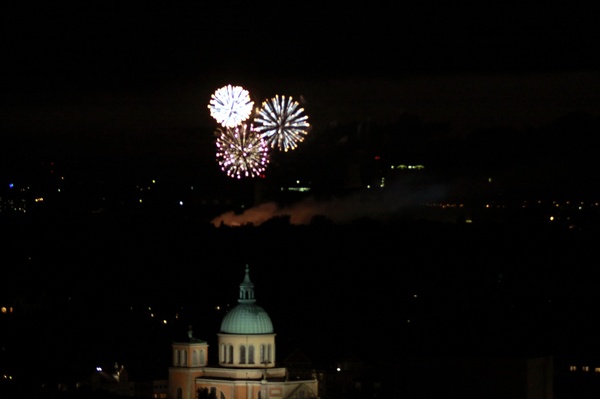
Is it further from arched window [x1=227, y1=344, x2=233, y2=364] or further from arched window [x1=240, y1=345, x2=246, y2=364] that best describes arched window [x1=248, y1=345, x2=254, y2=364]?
arched window [x1=227, y1=344, x2=233, y2=364]

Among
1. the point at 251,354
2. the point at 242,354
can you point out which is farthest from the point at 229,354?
the point at 251,354

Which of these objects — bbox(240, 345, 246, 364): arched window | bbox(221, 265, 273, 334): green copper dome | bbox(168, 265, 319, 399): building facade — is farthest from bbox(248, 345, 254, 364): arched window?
bbox(221, 265, 273, 334): green copper dome

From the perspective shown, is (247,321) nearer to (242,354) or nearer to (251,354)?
(251,354)

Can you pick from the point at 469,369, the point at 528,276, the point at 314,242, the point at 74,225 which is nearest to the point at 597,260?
the point at 528,276

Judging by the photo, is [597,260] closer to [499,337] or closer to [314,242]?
[314,242]

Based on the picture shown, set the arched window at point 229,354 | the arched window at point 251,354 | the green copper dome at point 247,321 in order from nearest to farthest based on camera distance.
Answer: the green copper dome at point 247,321
the arched window at point 251,354
the arched window at point 229,354

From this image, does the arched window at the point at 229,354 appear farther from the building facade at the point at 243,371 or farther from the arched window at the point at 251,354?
the arched window at the point at 251,354

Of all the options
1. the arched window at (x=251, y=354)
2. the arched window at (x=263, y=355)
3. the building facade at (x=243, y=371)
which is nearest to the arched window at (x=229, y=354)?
the building facade at (x=243, y=371)

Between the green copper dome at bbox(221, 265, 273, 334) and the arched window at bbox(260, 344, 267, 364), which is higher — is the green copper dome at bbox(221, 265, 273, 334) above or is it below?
above
